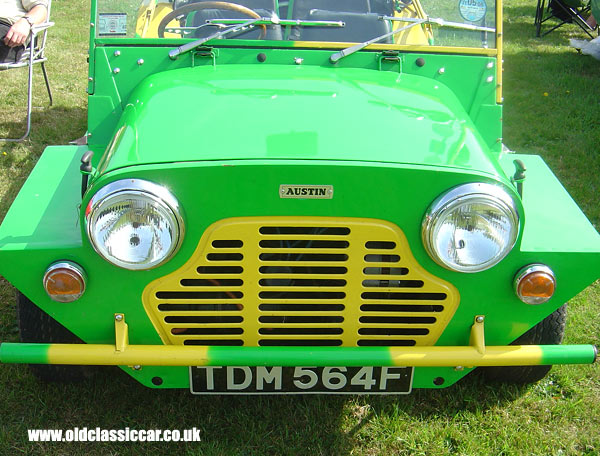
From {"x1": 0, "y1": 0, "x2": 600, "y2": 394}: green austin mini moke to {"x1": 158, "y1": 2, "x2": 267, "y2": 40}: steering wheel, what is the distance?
0.40 metres

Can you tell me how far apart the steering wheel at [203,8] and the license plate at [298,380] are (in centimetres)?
142

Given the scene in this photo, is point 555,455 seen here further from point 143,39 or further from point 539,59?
point 539,59

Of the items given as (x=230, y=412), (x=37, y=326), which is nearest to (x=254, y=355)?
(x=230, y=412)

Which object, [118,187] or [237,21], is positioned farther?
[237,21]

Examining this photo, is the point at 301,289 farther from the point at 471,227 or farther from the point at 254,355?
the point at 471,227

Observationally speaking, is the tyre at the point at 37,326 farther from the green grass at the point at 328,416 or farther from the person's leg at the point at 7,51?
the person's leg at the point at 7,51

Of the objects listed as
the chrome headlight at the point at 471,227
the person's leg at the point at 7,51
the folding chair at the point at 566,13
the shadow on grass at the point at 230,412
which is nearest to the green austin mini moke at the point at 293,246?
the chrome headlight at the point at 471,227

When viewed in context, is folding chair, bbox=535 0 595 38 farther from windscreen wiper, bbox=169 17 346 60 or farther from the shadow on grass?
the shadow on grass

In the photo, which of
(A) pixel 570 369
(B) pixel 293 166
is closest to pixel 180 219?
(B) pixel 293 166

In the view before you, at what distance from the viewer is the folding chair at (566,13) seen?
8.34 m

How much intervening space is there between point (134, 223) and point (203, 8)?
140 centimetres

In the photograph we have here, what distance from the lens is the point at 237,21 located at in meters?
2.72

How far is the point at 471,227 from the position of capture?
6.12 ft

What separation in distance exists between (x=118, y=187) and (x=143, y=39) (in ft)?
3.92
